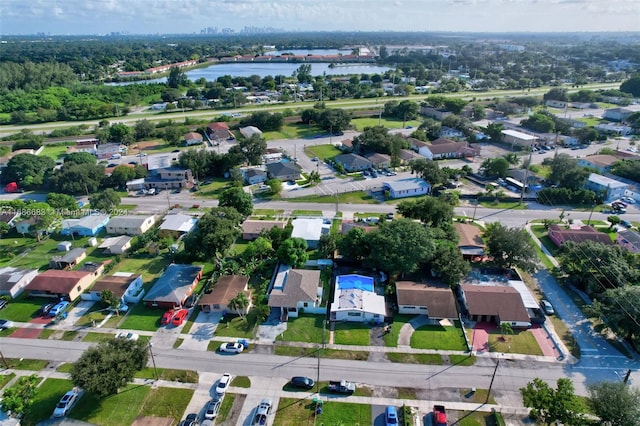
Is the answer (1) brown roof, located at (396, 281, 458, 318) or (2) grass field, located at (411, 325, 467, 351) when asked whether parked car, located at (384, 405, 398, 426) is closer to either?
(2) grass field, located at (411, 325, 467, 351)

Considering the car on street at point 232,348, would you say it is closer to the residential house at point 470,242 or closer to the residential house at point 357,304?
the residential house at point 357,304

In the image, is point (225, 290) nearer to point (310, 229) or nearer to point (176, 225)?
point (310, 229)

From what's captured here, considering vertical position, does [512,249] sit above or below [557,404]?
above

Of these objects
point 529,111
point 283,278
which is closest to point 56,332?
point 283,278

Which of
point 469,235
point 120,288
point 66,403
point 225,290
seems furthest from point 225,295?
point 469,235

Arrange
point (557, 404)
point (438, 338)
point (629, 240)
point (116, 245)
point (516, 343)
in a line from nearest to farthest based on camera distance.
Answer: point (557, 404) < point (516, 343) < point (438, 338) < point (629, 240) < point (116, 245)

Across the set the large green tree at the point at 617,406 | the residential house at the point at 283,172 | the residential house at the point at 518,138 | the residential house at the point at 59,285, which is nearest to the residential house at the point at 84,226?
the residential house at the point at 59,285
